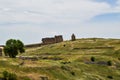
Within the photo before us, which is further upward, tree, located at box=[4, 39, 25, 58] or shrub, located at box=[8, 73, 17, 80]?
tree, located at box=[4, 39, 25, 58]

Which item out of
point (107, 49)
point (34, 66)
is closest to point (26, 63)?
point (34, 66)

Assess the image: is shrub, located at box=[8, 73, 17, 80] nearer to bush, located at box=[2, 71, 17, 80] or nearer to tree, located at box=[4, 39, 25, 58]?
bush, located at box=[2, 71, 17, 80]

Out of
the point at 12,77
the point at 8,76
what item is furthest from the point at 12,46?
the point at 12,77

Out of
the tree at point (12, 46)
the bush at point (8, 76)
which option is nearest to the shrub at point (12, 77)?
the bush at point (8, 76)

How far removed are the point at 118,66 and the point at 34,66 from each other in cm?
5345

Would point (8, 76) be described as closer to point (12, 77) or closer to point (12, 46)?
point (12, 77)

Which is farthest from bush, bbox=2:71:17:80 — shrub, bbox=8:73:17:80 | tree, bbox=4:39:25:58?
tree, bbox=4:39:25:58

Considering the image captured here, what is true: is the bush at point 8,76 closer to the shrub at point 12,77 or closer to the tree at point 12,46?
the shrub at point 12,77

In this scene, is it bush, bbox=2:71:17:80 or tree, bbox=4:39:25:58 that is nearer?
bush, bbox=2:71:17:80

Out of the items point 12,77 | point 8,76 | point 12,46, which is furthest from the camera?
point 12,46

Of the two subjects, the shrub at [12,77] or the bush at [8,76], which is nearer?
the shrub at [12,77]

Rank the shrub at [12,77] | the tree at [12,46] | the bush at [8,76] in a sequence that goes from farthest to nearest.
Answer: the tree at [12,46] → the bush at [8,76] → the shrub at [12,77]

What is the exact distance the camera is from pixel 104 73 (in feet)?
420

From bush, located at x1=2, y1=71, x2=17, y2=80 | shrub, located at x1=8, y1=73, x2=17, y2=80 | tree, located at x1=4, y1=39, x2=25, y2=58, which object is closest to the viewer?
shrub, located at x1=8, y1=73, x2=17, y2=80
